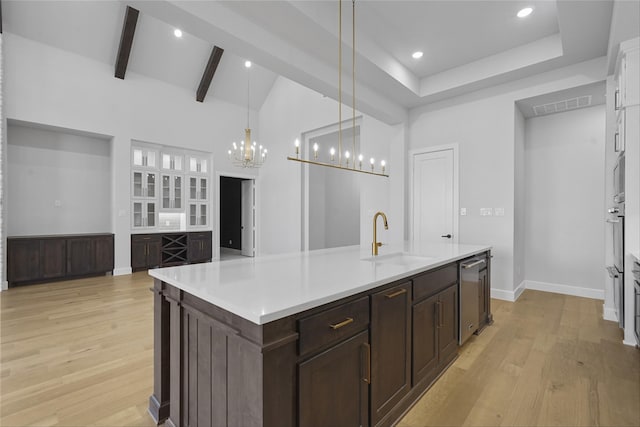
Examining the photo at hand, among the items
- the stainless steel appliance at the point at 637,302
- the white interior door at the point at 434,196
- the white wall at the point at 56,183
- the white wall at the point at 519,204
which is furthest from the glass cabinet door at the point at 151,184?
the stainless steel appliance at the point at 637,302

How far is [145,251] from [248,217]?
2.80 metres

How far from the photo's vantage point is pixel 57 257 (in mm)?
5270

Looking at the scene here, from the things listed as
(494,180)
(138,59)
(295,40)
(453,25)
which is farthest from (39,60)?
(494,180)

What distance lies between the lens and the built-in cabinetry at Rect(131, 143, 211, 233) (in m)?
6.35

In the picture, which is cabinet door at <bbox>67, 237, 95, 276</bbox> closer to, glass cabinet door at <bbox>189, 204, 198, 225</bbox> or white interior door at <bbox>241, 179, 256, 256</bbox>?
glass cabinet door at <bbox>189, 204, 198, 225</bbox>

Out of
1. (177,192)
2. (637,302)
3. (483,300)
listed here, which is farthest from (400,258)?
(177,192)

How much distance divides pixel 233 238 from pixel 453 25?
7.89 meters

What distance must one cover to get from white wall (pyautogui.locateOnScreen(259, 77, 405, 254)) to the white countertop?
319 centimetres

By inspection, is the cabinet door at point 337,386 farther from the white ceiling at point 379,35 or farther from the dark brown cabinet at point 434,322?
the white ceiling at point 379,35

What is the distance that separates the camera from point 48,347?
2.70 meters

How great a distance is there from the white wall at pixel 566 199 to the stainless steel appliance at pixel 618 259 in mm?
1119

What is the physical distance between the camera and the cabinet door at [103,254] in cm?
568

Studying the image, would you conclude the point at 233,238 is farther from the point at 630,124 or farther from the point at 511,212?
the point at 630,124

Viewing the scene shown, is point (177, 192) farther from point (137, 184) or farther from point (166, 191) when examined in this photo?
point (137, 184)
